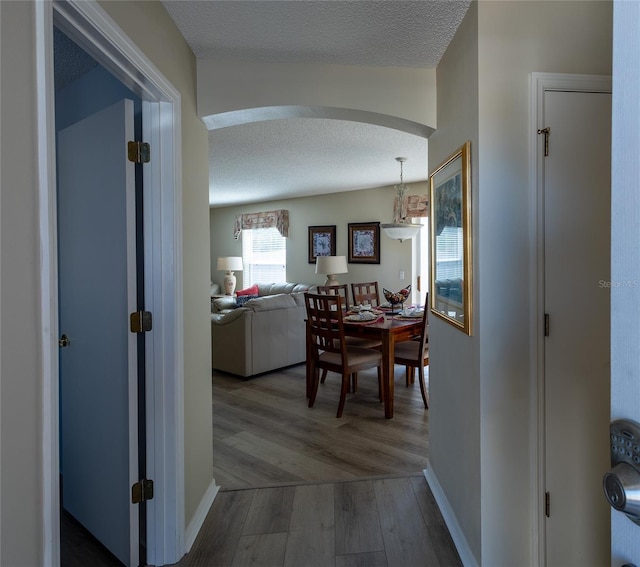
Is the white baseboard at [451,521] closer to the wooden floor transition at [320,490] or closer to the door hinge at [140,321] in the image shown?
the wooden floor transition at [320,490]

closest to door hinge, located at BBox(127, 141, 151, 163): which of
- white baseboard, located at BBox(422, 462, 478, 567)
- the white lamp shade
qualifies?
white baseboard, located at BBox(422, 462, 478, 567)

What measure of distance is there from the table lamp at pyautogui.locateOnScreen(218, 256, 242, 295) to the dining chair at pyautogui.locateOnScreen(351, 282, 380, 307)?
353cm

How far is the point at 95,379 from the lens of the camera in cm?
172

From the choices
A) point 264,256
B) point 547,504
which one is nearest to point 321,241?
point 264,256

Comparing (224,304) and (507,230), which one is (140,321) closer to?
(507,230)

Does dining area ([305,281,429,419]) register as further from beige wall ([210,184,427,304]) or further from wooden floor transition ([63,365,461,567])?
beige wall ([210,184,427,304])

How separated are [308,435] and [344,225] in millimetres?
4300

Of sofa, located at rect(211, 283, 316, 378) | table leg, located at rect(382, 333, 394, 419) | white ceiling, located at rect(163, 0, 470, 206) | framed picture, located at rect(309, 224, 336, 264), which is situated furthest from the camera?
framed picture, located at rect(309, 224, 336, 264)

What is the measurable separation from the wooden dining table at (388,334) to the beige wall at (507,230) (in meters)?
1.69

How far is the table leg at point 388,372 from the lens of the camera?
10.5 feet

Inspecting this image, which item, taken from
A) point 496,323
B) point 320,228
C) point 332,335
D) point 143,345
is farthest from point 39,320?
point 320,228

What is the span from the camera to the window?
25.0ft

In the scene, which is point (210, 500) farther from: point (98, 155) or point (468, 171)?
point (468, 171)

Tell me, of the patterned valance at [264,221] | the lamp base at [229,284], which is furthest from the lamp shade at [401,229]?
the lamp base at [229,284]
